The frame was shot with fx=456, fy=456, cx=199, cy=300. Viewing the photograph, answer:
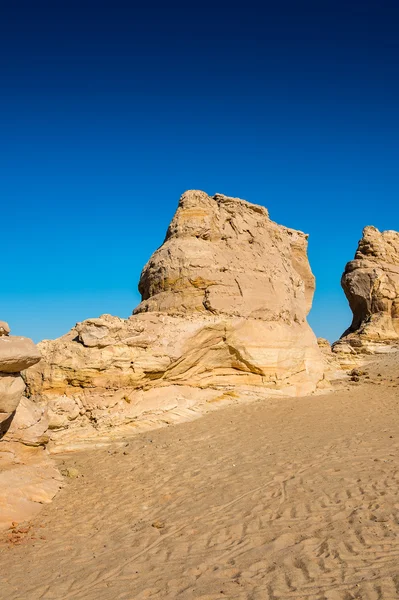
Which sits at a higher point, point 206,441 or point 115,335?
point 115,335

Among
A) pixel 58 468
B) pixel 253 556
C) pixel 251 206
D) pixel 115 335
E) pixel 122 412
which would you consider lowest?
pixel 253 556

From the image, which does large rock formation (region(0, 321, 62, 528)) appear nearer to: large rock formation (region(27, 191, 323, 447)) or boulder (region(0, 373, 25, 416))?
boulder (region(0, 373, 25, 416))

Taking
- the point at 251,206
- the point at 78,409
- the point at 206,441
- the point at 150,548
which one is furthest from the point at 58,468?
the point at 251,206

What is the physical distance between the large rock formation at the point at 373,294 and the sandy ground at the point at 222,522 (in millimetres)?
20750

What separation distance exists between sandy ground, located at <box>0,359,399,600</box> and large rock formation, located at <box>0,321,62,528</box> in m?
0.32

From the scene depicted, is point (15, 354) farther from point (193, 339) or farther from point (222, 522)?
point (193, 339)

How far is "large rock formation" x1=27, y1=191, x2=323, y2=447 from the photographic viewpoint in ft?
34.9

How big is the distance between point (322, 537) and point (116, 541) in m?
2.53

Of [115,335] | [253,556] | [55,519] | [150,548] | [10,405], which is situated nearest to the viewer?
[253,556]

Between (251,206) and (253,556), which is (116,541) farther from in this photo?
(251,206)

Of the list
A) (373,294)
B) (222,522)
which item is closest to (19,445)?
(222,522)

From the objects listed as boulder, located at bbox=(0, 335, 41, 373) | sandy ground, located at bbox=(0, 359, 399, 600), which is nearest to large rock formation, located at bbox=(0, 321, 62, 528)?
boulder, located at bbox=(0, 335, 41, 373)

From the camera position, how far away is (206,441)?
9648 mm

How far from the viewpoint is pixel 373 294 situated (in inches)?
1236
